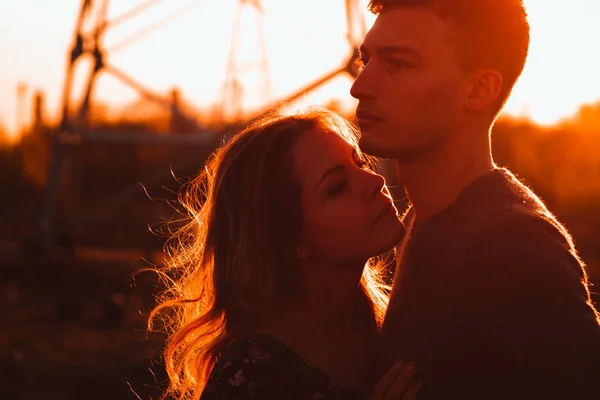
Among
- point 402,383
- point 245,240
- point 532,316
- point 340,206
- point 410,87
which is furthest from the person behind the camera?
point 245,240

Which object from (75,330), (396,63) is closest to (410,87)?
(396,63)

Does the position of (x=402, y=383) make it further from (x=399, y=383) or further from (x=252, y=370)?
(x=252, y=370)

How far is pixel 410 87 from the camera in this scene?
145 inches

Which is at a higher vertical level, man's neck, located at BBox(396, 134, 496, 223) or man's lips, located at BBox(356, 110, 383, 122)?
man's lips, located at BBox(356, 110, 383, 122)

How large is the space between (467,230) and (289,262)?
2.62 feet

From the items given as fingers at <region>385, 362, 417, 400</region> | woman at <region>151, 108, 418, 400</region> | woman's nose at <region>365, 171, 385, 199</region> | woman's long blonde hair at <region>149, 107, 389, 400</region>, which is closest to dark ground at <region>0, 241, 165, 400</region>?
woman's long blonde hair at <region>149, 107, 389, 400</region>

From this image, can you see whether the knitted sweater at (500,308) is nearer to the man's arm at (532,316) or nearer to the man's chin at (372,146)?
the man's arm at (532,316)

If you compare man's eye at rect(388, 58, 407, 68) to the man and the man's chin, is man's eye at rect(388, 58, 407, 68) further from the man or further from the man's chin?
the man's chin

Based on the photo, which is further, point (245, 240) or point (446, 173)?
point (245, 240)

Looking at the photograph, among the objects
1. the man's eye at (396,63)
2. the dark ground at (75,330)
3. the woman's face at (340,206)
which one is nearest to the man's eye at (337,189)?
the woman's face at (340,206)

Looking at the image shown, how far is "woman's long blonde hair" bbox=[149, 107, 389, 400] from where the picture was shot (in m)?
4.09

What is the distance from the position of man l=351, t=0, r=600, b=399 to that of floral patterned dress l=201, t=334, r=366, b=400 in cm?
25

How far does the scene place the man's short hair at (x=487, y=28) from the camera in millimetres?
3693

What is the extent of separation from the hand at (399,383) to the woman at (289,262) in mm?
115
